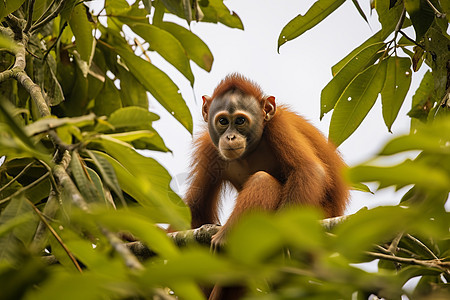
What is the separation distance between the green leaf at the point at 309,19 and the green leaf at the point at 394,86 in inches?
20.6

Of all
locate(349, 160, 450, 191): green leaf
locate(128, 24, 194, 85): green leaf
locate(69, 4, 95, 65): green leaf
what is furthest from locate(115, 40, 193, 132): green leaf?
locate(349, 160, 450, 191): green leaf

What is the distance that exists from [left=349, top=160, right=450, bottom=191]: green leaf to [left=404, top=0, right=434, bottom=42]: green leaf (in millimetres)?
2436

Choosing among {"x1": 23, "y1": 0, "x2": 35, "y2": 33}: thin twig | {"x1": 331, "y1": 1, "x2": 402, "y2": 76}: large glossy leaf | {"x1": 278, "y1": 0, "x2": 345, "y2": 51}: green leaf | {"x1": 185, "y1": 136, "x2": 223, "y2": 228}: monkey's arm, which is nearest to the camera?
{"x1": 23, "y1": 0, "x2": 35, "y2": 33}: thin twig

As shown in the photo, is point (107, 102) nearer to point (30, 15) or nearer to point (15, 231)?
point (30, 15)

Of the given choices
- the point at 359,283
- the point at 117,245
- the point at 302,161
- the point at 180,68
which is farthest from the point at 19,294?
the point at 302,161

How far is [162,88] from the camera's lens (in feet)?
11.8

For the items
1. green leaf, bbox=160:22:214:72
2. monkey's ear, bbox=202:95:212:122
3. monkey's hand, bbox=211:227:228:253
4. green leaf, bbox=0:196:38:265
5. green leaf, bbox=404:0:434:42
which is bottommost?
monkey's hand, bbox=211:227:228:253

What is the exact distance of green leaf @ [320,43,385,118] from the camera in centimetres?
361

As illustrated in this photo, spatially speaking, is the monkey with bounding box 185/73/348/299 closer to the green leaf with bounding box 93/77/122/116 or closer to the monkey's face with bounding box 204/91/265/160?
the monkey's face with bounding box 204/91/265/160

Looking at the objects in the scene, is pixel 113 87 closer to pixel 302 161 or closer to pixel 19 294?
pixel 302 161

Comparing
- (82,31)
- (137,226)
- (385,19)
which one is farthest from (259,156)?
(137,226)

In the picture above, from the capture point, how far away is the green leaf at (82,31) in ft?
12.2

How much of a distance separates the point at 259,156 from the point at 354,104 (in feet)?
3.83

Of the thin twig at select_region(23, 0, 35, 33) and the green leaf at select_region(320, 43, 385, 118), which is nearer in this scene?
the thin twig at select_region(23, 0, 35, 33)
